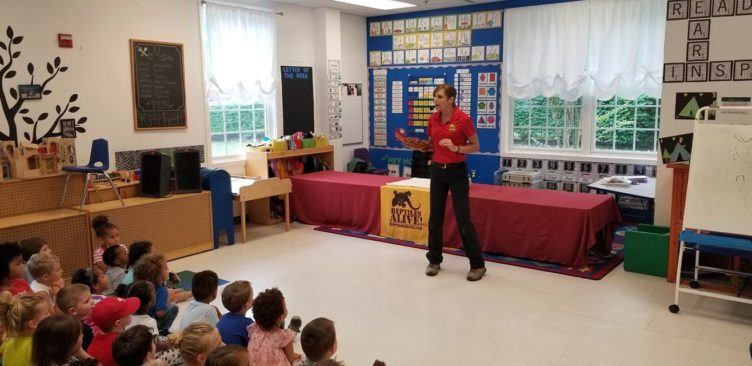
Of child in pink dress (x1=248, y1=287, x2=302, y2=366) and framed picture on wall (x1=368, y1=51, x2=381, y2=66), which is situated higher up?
framed picture on wall (x1=368, y1=51, x2=381, y2=66)

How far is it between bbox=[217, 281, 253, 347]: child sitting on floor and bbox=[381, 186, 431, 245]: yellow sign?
11.7 ft

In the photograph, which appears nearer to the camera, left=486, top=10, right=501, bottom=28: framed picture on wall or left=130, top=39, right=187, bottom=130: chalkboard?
left=130, top=39, right=187, bottom=130: chalkboard

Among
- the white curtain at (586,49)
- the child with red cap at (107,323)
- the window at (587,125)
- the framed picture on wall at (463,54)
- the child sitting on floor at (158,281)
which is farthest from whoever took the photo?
the framed picture on wall at (463,54)

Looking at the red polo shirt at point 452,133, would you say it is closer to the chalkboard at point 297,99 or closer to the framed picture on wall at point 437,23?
the chalkboard at point 297,99

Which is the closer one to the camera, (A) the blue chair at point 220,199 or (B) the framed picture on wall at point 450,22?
(A) the blue chair at point 220,199

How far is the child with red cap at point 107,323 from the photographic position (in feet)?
8.37

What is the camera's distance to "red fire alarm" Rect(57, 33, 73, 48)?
18.2ft

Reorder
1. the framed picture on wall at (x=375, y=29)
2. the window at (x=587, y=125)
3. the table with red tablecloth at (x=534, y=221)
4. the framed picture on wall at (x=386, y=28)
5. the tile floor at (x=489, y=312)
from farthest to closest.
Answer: the framed picture on wall at (x=375, y=29), the framed picture on wall at (x=386, y=28), the window at (x=587, y=125), the table with red tablecloth at (x=534, y=221), the tile floor at (x=489, y=312)

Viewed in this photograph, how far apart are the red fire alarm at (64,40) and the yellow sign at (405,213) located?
11.4ft

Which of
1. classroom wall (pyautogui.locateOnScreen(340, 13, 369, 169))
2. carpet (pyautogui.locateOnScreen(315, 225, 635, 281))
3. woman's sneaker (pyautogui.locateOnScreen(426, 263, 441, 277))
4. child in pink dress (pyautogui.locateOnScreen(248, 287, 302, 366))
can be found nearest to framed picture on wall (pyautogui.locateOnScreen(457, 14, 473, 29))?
classroom wall (pyautogui.locateOnScreen(340, 13, 369, 169))

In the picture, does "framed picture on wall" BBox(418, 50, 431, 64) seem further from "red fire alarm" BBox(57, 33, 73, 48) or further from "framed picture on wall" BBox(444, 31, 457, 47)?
"red fire alarm" BBox(57, 33, 73, 48)

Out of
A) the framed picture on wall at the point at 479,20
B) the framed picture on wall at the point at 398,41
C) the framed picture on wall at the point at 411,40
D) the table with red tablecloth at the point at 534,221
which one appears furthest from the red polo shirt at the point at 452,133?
the framed picture on wall at the point at 398,41

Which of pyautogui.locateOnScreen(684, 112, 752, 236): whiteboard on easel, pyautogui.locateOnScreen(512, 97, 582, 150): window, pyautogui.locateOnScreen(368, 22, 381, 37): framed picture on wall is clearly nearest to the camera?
pyautogui.locateOnScreen(684, 112, 752, 236): whiteboard on easel

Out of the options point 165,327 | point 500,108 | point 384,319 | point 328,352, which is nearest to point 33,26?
point 165,327
